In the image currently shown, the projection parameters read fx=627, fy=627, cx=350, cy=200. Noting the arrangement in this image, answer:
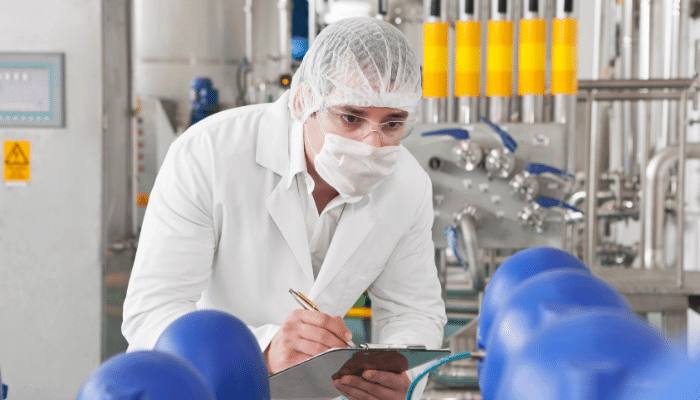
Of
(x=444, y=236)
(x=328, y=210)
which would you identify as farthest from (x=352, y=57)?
(x=444, y=236)

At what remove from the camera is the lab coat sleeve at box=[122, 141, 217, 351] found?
1078 mm

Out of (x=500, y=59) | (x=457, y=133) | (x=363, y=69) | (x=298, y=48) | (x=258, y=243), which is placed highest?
(x=298, y=48)

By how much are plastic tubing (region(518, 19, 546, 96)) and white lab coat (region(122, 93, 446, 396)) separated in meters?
0.78

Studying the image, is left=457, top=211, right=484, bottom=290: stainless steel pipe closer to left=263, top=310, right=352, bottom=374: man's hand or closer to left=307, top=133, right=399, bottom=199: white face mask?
left=307, top=133, right=399, bottom=199: white face mask

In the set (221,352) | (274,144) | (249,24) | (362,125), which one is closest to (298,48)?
(249,24)

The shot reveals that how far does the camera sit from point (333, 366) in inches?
31.3

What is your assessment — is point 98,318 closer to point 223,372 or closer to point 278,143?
point 278,143

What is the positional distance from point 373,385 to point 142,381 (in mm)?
530

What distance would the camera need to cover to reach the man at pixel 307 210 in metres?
1.09

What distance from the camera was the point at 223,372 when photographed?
58 cm

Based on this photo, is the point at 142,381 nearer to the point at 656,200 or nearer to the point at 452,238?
the point at 452,238

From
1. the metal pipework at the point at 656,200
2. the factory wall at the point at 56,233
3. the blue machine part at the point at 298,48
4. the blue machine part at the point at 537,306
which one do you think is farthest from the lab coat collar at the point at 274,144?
the blue machine part at the point at 298,48

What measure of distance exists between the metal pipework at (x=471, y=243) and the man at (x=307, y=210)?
1.49 feet

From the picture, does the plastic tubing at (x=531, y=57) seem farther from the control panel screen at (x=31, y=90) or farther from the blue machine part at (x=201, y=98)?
the blue machine part at (x=201, y=98)
